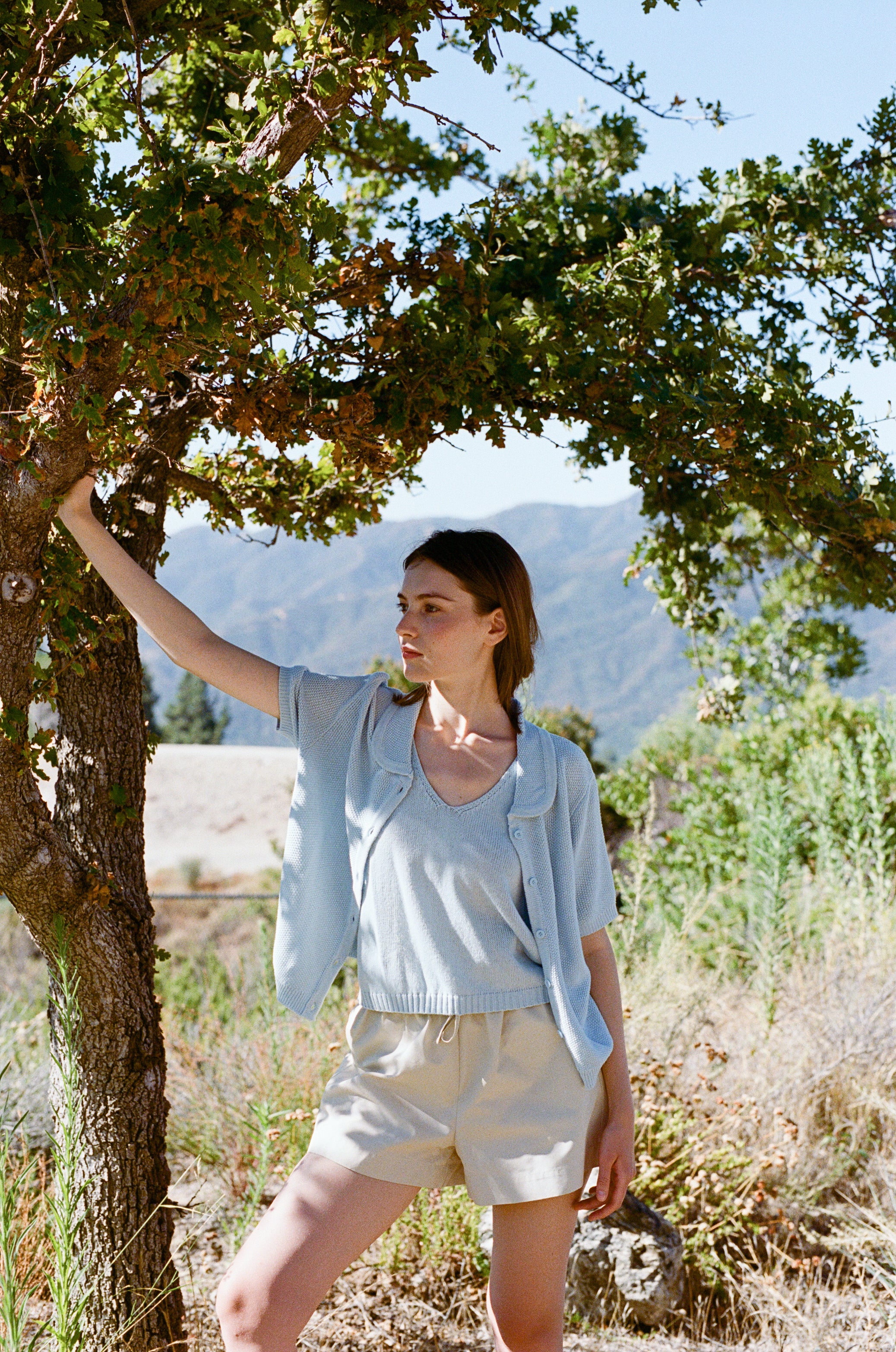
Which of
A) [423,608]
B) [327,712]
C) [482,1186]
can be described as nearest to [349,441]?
[423,608]

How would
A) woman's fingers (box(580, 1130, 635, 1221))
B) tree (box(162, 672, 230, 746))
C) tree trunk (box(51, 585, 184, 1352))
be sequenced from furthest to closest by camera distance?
tree (box(162, 672, 230, 746)) < tree trunk (box(51, 585, 184, 1352)) < woman's fingers (box(580, 1130, 635, 1221))

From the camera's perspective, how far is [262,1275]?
4.97 feet

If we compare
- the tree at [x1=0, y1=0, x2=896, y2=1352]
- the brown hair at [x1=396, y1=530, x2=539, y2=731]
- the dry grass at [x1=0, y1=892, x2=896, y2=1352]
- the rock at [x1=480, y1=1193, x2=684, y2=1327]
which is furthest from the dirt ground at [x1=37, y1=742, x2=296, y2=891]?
the brown hair at [x1=396, y1=530, x2=539, y2=731]

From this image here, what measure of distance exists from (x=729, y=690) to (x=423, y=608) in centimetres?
137

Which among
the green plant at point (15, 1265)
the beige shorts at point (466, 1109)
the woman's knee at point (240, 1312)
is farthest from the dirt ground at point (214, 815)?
the woman's knee at point (240, 1312)

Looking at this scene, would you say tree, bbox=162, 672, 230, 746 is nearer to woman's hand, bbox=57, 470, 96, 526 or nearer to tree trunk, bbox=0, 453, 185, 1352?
tree trunk, bbox=0, 453, 185, 1352

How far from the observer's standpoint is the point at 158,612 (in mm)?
1786

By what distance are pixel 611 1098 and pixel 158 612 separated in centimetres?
110

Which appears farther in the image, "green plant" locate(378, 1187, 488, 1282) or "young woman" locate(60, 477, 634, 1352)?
"green plant" locate(378, 1187, 488, 1282)

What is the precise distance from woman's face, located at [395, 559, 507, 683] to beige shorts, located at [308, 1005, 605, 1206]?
22.6 inches

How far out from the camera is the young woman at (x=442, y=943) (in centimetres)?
164

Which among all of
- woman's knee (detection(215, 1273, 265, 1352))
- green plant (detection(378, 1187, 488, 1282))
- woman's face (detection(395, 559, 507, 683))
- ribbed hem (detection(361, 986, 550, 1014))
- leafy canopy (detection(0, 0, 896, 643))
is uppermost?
leafy canopy (detection(0, 0, 896, 643))

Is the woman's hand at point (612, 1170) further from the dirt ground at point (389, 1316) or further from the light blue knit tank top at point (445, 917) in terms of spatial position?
the dirt ground at point (389, 1316)

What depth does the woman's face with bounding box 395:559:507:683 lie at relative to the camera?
6.16 feet
